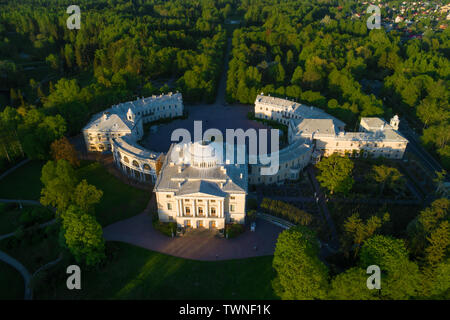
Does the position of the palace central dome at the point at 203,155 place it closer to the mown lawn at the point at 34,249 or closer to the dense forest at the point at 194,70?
the mown lawn at the point at 34,249

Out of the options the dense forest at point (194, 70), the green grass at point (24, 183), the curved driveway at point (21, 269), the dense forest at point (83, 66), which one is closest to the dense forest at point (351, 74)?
the dense forest at point (194, 70)

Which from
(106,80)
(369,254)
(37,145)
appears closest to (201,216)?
(369,254)

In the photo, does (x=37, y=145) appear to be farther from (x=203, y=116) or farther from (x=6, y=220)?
(x=203, y=116)

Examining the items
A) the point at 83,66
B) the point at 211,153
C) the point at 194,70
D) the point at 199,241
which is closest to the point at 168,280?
the point at 199,241

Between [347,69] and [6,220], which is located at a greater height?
[347,69]

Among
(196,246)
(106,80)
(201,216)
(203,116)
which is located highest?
(106,80)

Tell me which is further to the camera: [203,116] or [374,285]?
[203,116]

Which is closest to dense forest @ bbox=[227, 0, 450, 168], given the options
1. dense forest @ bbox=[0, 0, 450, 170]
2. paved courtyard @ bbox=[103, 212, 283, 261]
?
dense forest @ bbox=[0, 0, 450, 170]

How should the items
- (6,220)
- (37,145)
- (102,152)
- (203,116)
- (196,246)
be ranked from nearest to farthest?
1. (196,246)
2. (6,220)
3. (37,145)
4. (102,152)
5. (203,116)
